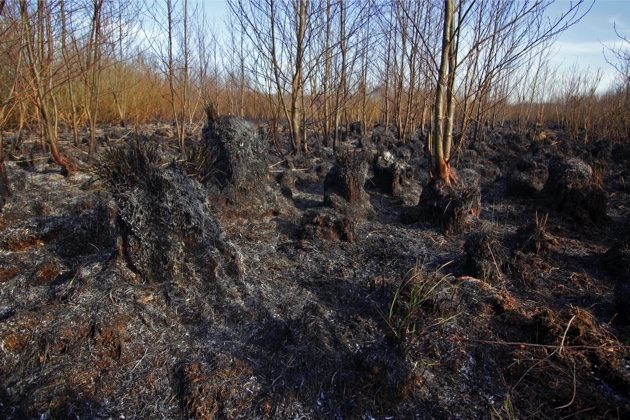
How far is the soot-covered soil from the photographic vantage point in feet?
6.20

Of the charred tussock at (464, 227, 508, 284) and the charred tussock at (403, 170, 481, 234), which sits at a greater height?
the charred tussock at (403, 170, 481, 234)

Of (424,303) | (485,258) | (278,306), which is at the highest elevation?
(485,258)

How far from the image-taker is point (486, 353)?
2111mm

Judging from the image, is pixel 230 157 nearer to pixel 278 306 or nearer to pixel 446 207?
pixel 278 306

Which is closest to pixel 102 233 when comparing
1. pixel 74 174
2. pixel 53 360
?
pixel 53 360

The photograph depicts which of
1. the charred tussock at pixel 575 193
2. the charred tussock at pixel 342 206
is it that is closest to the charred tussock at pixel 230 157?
the charred tussock at pixel 342 206

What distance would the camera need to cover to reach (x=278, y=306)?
2.57m

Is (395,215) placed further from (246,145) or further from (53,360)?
(53,360)

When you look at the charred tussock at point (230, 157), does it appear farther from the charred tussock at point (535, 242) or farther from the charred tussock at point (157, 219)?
the charred tussock at point (535, 242)

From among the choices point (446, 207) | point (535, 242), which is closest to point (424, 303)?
point (535, 242)

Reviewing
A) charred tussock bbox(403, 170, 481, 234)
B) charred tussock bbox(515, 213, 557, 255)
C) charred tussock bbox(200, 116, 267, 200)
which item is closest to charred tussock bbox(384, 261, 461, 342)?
charred tussock bbox(515, 213, 557, 255)

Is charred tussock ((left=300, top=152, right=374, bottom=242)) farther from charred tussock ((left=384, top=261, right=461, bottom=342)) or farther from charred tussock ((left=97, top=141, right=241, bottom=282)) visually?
charred tussock ((left=384, top=261, right=461, bottom=342))

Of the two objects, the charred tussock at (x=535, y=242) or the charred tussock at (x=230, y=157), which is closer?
the charred tussock at (x=535, y=242)

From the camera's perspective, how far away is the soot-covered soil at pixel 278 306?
189cm
